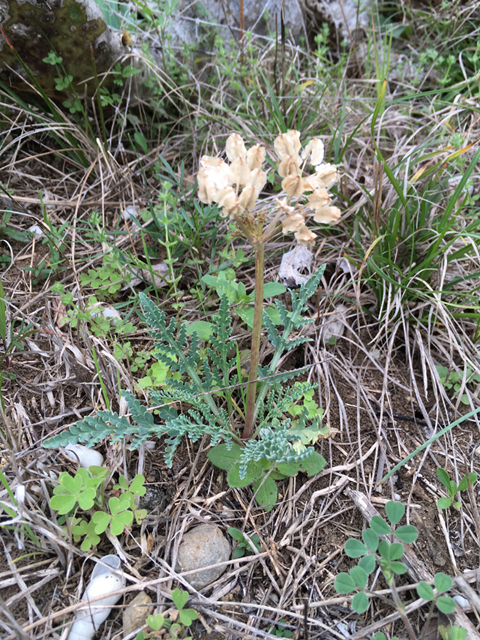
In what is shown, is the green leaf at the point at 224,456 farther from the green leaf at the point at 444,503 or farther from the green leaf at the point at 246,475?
the green leaf at the point at 444,503

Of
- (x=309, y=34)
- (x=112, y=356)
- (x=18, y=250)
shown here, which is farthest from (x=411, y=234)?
(x=309, y=34)

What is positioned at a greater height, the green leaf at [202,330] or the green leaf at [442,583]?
the green leaf at [202,330]

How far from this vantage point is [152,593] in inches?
55.6

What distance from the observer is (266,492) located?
1597mm

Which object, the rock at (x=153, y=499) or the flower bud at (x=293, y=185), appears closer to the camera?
the flower bud at (x=293, y=185)

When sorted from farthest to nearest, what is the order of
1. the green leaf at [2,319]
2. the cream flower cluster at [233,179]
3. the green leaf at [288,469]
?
1. the green leaf at [2,319]
2. the green leaf at [288,469]
3. the cream flower cluster at [233,179]

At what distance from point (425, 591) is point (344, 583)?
0.76 feet

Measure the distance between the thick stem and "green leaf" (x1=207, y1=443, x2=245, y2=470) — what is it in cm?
11

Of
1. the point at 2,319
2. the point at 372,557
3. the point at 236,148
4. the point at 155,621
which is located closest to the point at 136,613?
the point at 155,621

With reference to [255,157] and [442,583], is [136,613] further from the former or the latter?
[255,157]

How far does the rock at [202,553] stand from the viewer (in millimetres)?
1451

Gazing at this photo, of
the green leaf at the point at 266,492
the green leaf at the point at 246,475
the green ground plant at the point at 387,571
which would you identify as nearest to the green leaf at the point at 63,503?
the green leaf at the point at 246,475

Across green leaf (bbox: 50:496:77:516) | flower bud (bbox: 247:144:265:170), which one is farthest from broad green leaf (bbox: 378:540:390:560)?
flower bud (bbox: 247:144:265:170)

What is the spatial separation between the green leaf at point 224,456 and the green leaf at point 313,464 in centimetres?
25
